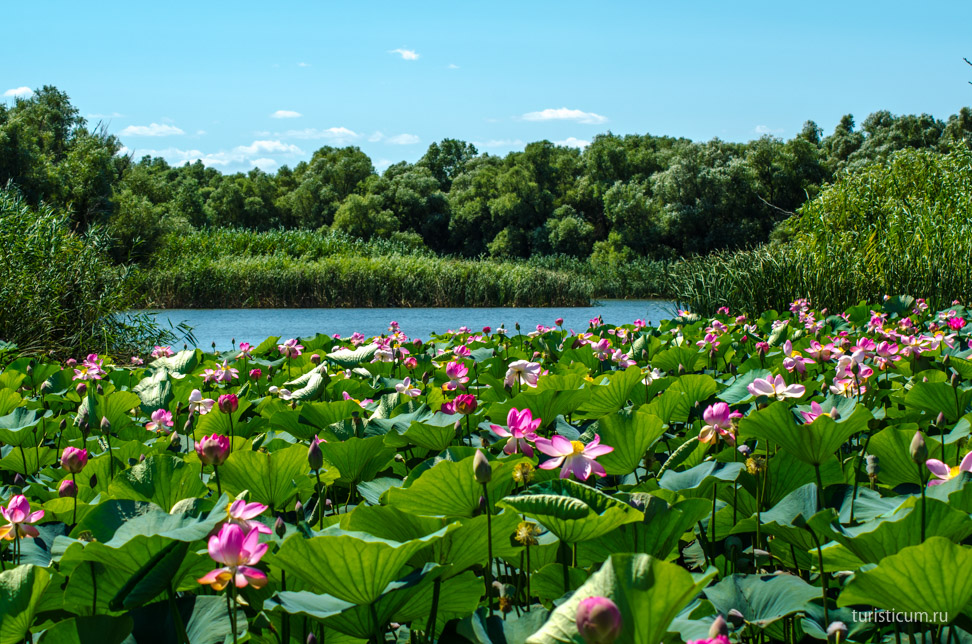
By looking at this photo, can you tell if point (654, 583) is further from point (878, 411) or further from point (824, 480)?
point (878, 411)

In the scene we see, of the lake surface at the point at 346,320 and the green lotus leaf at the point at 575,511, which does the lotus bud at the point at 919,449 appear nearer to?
the green lotus leaf at the point at 575,511

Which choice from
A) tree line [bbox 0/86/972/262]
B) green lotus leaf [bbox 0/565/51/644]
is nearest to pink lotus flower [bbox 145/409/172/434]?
green lotus leaf [bbox 0/565/51/644]

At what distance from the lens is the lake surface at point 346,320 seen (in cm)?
1236

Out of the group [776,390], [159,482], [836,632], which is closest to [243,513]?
[159,482]

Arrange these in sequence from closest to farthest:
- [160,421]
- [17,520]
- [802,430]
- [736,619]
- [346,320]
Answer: [736,619] → [17,520] → [802,430] → [160,421] → [346,320]

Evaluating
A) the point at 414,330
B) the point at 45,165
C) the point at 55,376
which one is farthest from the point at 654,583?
the point at 45,165

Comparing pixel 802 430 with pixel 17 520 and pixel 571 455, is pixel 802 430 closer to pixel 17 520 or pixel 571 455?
pixel 571 455

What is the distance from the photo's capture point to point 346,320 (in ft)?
50.4

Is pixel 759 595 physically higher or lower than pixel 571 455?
lower

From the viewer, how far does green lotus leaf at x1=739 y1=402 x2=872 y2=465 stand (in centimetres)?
117

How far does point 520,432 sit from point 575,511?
1.13ft

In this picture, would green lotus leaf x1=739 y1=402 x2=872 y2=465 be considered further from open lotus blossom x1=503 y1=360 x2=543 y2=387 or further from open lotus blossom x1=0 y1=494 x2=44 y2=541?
open lotus blossom x1=0 y1=494 x2=44 y2=541

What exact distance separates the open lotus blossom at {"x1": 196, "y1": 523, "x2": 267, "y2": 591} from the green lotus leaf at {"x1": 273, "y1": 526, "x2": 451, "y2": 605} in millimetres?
29

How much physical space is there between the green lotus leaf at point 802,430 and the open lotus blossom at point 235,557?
80 centimetres
